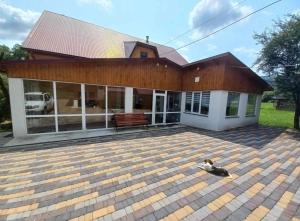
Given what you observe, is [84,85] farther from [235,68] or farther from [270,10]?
[235,68]

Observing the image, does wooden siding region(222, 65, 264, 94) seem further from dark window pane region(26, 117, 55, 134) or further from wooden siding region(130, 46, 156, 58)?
dark window pane region(26, 117, 55, 134)

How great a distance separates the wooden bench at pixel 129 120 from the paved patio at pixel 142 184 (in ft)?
8.72

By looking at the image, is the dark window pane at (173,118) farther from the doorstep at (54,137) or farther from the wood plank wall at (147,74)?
the doorstep at (54,137)

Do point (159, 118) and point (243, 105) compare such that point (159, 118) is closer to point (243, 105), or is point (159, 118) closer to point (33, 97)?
point (243, 105)

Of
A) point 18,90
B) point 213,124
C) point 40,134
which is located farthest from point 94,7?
point 213,124

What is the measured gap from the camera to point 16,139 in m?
6.25

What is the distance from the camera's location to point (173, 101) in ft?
36.2

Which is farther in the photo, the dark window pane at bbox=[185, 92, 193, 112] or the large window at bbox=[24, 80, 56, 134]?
the dark window pane at bbox=[185, 92, 193, 112]

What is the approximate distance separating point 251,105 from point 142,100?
822 centimetres

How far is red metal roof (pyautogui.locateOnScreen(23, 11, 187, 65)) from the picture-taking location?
9423mm

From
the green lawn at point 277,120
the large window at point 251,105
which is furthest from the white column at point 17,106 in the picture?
the green lawn at point 277,120

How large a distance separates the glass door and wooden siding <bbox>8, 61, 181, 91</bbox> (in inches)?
27.4

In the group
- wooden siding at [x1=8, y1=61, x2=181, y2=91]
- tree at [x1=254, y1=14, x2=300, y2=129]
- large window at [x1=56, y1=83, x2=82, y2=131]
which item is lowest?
large window at [x1=56, y1=83, x2=82, y2=131]

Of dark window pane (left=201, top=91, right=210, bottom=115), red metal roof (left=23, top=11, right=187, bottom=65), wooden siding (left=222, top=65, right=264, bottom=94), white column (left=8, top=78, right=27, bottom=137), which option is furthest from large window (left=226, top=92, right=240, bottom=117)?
white column (left=8, top=78, right=27, bottom=137)
